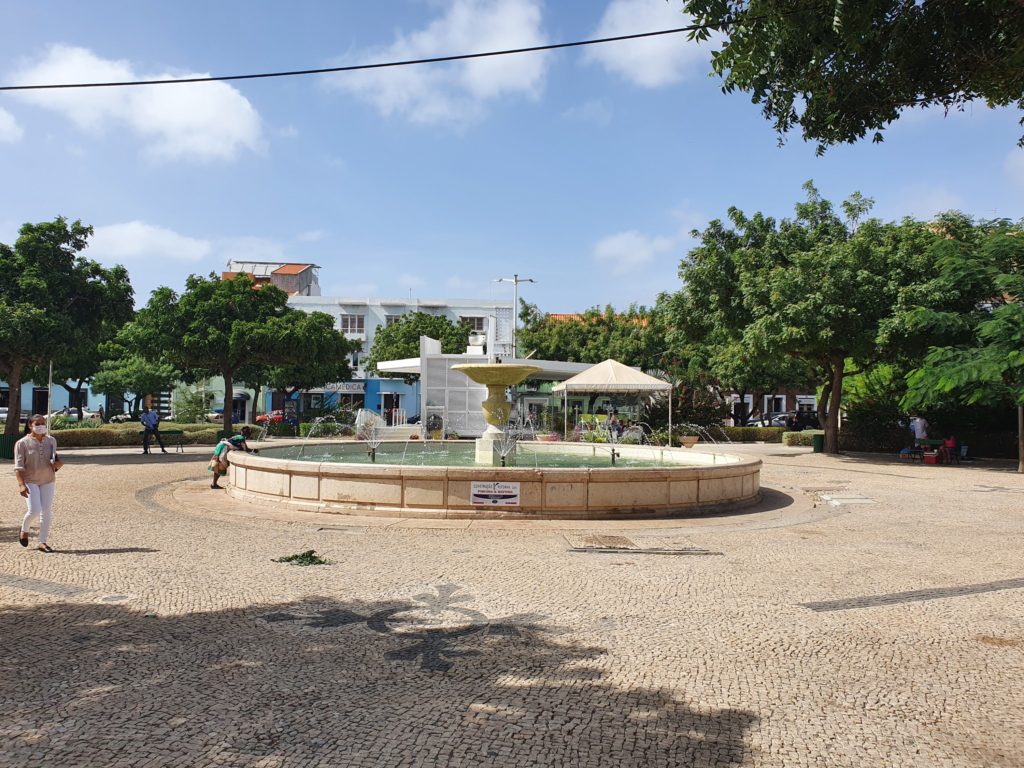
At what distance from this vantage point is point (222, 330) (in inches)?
1088

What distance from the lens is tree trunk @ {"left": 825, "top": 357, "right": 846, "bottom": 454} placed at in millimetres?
24953

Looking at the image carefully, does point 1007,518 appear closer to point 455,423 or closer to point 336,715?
point 336,715

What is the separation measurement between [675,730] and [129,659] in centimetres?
344

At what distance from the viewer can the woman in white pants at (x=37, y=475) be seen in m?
8.10

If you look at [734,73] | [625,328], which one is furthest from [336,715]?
[625,328]

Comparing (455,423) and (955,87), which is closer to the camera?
A: (955,87)

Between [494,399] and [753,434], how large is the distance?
2407cm

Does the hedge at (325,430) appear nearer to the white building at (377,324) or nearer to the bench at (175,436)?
the bench at (175,436)

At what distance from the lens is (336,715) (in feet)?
12.9

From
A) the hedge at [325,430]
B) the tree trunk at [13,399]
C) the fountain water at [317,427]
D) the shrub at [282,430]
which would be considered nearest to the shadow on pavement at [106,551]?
the tree trunk at [13,399]

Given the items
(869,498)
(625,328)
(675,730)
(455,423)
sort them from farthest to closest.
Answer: (625,328)
(455,423)
(869,498)
(675,730)

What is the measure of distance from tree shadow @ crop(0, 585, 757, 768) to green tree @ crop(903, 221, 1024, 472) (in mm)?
18174

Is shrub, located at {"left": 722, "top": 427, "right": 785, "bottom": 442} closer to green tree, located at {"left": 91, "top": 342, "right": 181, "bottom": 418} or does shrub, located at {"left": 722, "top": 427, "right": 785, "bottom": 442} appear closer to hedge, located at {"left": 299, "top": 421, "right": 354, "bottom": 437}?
hedge, located at {"left": 299, "top": 421, "right": 354, "bottom": 437}

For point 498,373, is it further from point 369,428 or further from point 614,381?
point 369,428
